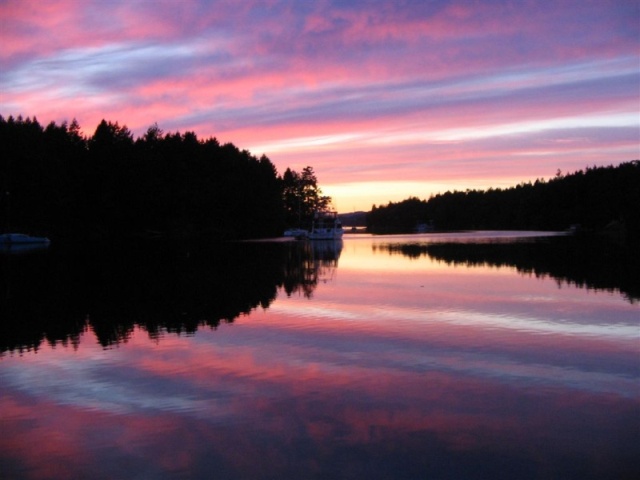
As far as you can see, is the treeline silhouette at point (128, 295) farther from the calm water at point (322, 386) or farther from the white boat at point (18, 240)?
the white boat at point (18, 240)

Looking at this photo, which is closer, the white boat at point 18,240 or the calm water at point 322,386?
the calm water at point 322,386

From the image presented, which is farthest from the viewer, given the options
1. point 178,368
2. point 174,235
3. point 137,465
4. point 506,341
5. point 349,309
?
point 174,235

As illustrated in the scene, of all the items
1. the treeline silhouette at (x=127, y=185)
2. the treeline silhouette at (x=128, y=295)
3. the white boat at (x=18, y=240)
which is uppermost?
the treeline silhouette at (x=127, y=185)

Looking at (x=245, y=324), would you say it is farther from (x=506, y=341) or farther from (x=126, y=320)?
(x=506, y=341)

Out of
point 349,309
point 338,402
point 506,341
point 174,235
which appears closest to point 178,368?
point 338,402

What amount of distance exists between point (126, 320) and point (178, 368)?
641 centimetres

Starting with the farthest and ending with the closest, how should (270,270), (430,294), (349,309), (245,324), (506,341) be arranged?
(270,270), (430,294), (349,309), (245,324), (506,341)

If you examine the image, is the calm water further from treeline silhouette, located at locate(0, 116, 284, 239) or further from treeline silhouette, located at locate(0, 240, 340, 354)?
treeline silhouette, located at locate(0, 116, 284, 239)

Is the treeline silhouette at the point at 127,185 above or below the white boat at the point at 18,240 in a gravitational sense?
above

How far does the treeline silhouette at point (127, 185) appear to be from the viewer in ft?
248

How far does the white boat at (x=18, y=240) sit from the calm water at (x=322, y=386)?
4779cm

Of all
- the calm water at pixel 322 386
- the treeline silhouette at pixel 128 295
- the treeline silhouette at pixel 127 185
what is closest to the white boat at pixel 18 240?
the treeline silhouette at pixel 127 185

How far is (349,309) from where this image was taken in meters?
20.7

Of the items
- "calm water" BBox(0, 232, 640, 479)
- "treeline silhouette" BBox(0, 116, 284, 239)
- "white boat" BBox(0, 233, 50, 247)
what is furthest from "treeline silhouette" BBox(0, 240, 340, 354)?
"treeline silhouette" BBox(0, 116, 284, 239)
